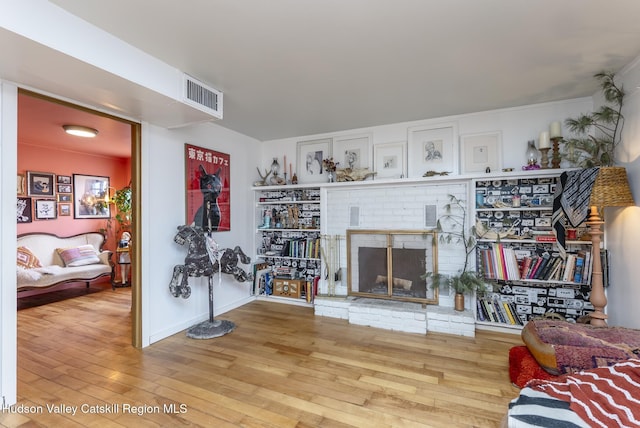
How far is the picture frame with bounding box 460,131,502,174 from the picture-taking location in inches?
131

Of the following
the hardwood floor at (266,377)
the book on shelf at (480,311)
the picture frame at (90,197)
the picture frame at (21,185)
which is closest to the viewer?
the hardwood floor at (266,377)

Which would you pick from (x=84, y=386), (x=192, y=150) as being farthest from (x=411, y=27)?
(x=84, y=386)

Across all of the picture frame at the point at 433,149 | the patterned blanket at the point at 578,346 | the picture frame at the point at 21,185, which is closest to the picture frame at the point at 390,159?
the picture frame at the point at 433,149

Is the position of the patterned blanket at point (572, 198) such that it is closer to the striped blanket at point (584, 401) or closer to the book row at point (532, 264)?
the book row at point (532, 264)

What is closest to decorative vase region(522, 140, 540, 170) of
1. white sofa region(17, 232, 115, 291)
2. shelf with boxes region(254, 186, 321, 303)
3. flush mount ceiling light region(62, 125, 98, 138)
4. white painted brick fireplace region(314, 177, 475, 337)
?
white painted brick fireplace region(314, 177, 475, 337)

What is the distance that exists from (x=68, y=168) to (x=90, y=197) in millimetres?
590

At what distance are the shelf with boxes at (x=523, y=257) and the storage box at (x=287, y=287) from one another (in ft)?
7.43

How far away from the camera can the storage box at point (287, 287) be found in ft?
13.8

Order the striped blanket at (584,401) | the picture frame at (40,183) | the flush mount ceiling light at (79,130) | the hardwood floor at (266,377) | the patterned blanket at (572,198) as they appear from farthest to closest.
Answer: the picture frame at (40,183) → the flush mount ceiling light at (79,130) → the patterned blanket at (572,198) → the hardwood floor at (266,377) → the striped blanket at (584,401)

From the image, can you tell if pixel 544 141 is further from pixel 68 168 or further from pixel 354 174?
pixel 68 168

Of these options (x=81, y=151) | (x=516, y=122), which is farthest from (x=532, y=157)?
(x=81, y=151)

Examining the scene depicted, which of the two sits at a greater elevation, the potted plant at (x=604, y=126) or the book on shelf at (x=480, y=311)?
the potted plant at (x=604, y=126)

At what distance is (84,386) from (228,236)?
6.85 feet

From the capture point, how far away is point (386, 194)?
A: 3801 mm
